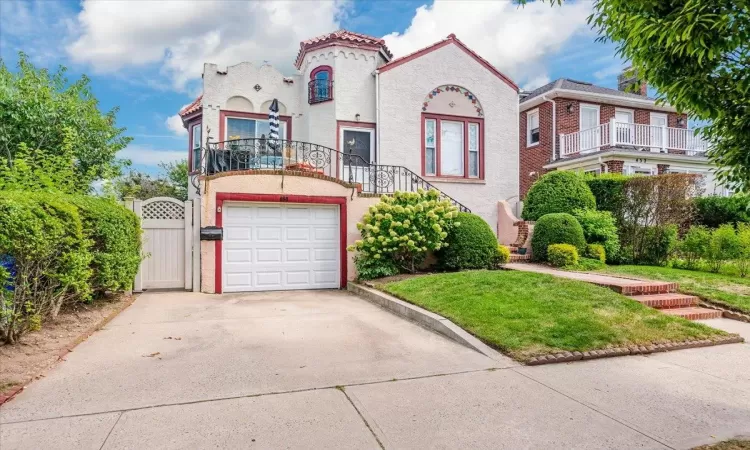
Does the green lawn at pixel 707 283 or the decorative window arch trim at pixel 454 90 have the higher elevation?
the decorative window arch trim at pixel 454 90

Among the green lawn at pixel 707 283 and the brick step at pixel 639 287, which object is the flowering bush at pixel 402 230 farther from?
the green lawn at pixel 707 283

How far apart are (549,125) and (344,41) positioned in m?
10.4

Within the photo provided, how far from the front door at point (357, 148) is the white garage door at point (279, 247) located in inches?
93.9

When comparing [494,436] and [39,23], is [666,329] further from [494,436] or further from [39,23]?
[39,23]

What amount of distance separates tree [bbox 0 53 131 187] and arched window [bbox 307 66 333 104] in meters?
5.77

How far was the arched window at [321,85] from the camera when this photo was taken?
44.4ft

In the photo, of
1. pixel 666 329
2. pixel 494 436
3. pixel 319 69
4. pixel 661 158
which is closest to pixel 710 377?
pixel 666 329

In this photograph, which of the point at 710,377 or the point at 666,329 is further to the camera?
the point at 666,329

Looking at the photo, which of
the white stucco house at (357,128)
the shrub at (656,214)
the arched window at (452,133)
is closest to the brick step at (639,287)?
the shrub at (656,214)

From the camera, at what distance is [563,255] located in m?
10.6

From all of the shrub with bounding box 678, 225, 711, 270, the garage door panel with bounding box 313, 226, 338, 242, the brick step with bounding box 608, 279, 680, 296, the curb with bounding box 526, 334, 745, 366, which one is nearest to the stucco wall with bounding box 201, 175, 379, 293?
the garage door panel with bounding box 313, 226, 338, 242

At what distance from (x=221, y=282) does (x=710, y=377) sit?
901 cm

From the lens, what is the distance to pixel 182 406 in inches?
142

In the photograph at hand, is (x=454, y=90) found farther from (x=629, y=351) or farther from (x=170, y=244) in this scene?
(x=629, y=351)
